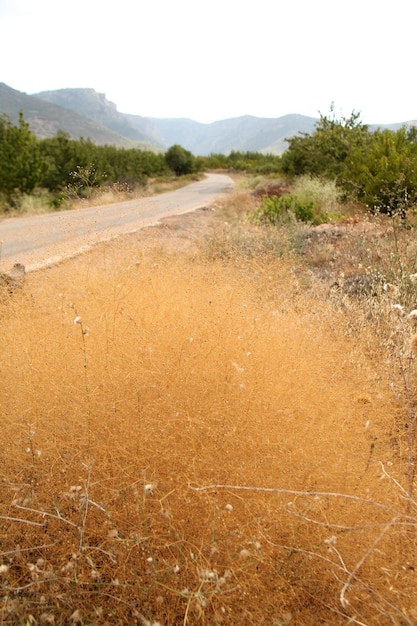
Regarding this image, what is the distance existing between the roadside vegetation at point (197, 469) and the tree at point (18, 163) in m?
16.8

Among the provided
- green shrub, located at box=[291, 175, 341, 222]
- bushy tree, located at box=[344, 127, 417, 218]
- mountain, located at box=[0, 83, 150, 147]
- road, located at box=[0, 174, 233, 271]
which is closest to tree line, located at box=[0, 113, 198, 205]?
road, located at box=[0, 174, 233, 271]

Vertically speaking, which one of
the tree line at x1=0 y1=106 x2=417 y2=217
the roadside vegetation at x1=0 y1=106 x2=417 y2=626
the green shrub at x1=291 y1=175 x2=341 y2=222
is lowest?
the roadside vegetation at x1=0 y1=106 x2=417 y2=626

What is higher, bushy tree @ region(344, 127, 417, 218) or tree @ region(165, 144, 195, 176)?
tree @ region(165, 144, 195, 176)

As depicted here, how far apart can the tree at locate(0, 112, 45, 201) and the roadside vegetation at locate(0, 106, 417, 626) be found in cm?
1678

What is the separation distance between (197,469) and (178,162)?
41866 mm

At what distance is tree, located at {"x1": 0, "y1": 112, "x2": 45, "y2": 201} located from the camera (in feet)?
56.6

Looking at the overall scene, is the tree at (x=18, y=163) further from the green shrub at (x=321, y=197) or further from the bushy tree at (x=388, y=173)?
the bushy tree at (x=388, y=173)

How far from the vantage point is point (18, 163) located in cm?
1727

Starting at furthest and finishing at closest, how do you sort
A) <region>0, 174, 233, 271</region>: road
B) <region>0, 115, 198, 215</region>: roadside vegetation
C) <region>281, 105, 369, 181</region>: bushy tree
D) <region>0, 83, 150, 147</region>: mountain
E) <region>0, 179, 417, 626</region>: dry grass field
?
1. <region>0, 83, 150, 147</region>: mountain
2. <region>0, 115, 198, 215</region>: roadside vegetation
3. <region>281, 105, 369, 181</region>: bushy tree
4. <region>0, 174, 233, 271</region>: road
5. <region>0, 179, 417, 626</region>: dry grass field

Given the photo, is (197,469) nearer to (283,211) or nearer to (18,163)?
(283,211)

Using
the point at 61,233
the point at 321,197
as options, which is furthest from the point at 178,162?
the point at 61,233

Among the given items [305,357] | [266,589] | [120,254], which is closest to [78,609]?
[266,589]

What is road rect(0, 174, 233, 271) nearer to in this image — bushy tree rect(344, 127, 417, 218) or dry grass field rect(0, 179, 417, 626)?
→ dry grass field rect(0, 179, 417, 626)

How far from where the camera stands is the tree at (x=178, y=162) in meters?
40.9
